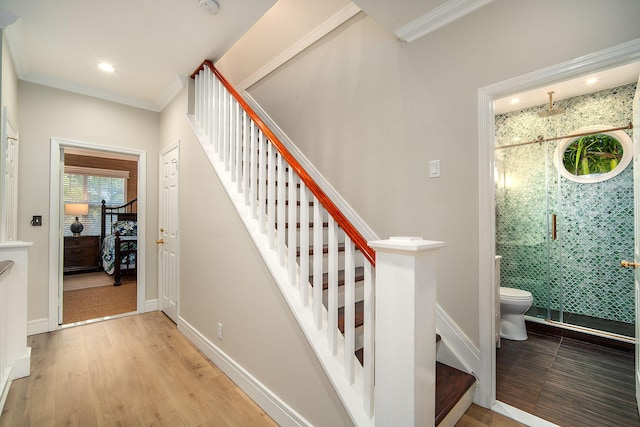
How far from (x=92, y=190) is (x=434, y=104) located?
323 inches

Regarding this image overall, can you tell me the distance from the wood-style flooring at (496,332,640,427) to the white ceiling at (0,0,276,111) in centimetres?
328

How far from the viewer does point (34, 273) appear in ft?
9.73

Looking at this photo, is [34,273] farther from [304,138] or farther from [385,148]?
[385,148]

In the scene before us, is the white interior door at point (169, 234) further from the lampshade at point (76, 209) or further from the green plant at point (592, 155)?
the green plant at point (592, 155)

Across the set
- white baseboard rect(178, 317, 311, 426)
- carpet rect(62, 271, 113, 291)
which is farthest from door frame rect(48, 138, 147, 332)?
carpet rect(62, 271, 113, 291)

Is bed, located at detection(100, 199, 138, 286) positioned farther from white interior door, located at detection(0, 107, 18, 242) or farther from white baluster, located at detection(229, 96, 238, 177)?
white baluster, located at detection(229, 96, 238, 177)

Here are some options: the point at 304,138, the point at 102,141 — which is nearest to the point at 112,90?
the point at 102,141

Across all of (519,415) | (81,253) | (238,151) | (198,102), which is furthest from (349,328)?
(81,253)

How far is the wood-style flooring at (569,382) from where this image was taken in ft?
5.63

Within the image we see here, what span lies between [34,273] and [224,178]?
97.5 inches

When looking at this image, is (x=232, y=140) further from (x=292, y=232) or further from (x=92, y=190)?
(x=92, y=190)

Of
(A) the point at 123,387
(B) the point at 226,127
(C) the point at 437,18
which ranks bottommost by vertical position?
(A) the point at 123,387

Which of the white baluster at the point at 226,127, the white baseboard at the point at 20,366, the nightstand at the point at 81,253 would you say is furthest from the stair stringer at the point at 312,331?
the nightstand at the point at 81,253

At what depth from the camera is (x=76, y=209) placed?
5949mm
